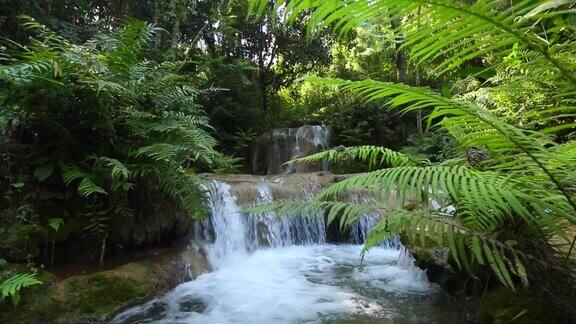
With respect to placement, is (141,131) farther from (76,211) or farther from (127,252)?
(127,252)

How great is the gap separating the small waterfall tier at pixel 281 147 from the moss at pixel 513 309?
8.63 m

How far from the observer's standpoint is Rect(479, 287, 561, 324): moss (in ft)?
6.01

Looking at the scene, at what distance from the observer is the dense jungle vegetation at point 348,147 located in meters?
1.07

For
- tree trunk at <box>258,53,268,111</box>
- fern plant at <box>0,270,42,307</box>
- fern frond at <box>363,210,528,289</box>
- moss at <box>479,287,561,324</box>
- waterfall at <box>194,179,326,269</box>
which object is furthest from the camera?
tree trunk at <box>258,53,268,111</box>

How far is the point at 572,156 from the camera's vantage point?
1.22m

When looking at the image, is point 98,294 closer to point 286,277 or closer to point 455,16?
point 286,277

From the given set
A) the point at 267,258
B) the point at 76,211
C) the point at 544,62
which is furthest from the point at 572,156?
the point at 267,258

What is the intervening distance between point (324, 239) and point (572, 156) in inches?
199

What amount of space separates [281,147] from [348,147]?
28.0 feet

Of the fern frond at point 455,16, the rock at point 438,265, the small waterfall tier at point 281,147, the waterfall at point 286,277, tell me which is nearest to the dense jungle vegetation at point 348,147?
the fern frond at point 455,16

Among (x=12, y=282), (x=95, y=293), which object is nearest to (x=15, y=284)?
(x=12, y=282)

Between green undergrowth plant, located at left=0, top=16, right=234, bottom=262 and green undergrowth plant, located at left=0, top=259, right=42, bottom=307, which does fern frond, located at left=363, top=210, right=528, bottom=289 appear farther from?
green undergrowth plant, located at left=0, top=259, right=42, bottom=307

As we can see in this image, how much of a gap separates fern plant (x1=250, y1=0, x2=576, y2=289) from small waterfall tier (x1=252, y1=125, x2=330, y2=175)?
8.94 m

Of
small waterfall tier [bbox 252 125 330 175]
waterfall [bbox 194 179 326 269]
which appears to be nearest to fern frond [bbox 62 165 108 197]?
waterfall [bbox 194 179 326 269]
